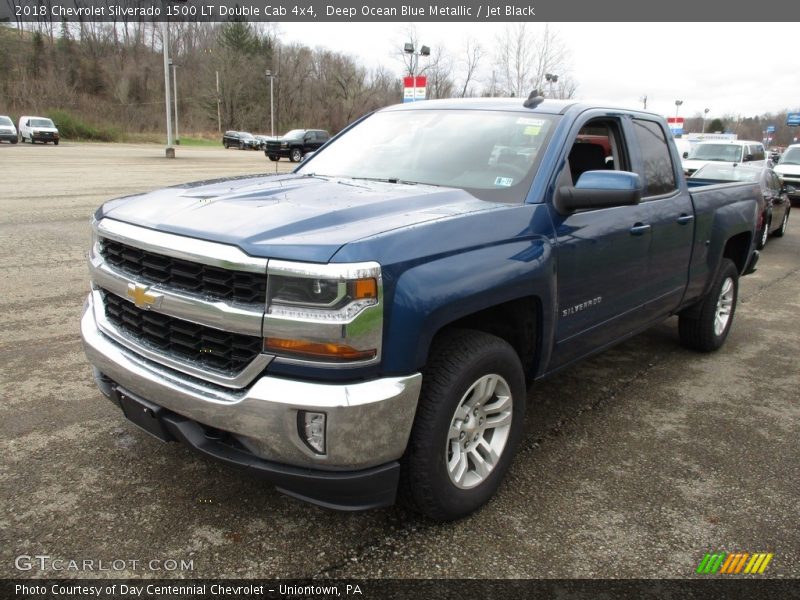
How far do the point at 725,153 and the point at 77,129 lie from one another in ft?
171

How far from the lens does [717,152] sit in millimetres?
16312

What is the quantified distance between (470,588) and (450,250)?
1322 mm

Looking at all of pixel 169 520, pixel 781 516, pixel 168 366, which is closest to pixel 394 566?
pixel 169 520

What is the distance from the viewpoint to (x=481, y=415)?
290 cm

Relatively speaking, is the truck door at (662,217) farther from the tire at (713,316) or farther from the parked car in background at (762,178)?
the parked car in background at (762,178)

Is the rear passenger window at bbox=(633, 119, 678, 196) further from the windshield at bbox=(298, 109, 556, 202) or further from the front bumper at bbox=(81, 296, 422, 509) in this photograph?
the front bumper at bbox=(81, 296, 422, 509)

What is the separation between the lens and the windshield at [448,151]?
133 inches

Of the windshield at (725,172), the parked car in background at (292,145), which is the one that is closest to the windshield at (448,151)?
the windshield at (725,172)

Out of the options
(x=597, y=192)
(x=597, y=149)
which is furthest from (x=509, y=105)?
(x=597, y=192)

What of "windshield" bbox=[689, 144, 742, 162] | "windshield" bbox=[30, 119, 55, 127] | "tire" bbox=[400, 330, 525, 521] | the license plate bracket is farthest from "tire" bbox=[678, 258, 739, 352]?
"windshield" bbox=[30, 119, 55, 127]

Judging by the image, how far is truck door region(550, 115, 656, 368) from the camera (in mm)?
3268

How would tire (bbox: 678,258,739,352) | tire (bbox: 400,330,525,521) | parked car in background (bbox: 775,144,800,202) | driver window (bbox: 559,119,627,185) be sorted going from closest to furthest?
tire (bbox: 400,330,525,521), driver window (bbox: 559,119,627,185), tire (bbox: 678,258,739,352), parked car in background (bbox: 775,144,800,202)

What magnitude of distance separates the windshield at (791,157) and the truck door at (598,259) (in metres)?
19.0

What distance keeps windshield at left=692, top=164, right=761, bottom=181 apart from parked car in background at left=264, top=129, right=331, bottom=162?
24443mm
